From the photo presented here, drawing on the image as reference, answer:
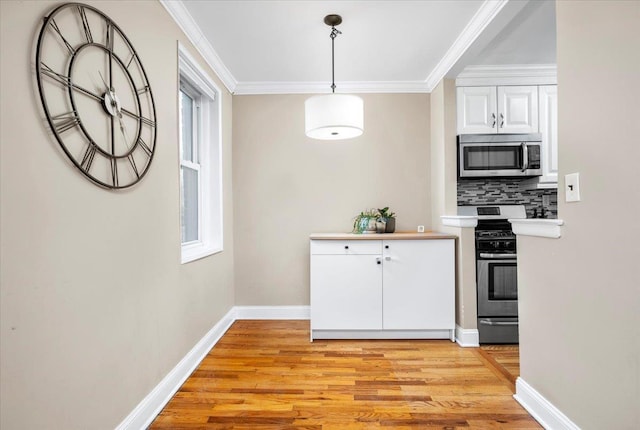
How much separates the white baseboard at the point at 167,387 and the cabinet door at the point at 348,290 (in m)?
0.87

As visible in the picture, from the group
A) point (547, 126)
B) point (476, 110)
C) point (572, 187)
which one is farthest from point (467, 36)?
point (572, 187)

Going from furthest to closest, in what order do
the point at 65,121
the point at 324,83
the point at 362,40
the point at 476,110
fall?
the point at 324,83, the point at 476,110, the point at 362,40, the point at 65,121

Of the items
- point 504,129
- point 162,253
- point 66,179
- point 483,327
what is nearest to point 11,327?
point 66,179

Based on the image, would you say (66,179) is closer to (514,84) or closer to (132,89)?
(132,89)

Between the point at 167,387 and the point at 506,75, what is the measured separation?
3.71 metres

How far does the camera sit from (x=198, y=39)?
8.27ft

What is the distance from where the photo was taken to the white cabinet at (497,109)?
318cm

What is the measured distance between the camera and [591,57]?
1423 mm

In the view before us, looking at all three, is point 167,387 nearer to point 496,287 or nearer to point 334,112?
point 334,112

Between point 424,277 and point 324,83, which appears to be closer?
point 424,277

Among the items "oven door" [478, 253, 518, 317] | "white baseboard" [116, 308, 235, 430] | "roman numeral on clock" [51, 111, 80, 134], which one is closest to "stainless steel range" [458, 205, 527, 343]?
"oven door" [478, 253, 518, 317]

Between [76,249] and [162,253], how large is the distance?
27.5 inches

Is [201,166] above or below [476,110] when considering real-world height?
below

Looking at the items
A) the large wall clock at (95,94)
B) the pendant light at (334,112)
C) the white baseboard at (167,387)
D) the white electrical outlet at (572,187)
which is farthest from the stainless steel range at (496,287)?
the large wall clock at (95,94)
